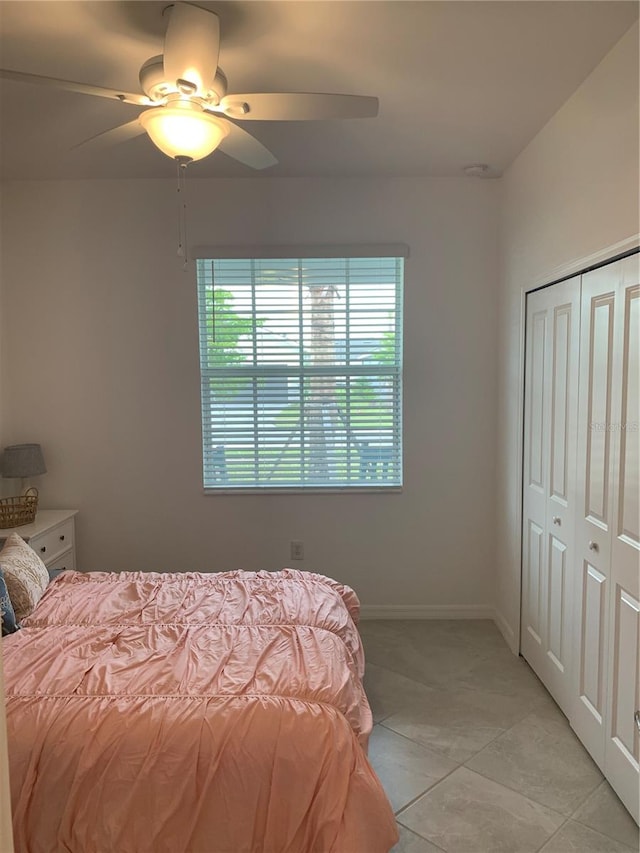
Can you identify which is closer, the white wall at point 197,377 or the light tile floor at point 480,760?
the light tile floor at point 480,760

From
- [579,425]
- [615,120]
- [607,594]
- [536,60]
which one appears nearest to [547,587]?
[607,594]

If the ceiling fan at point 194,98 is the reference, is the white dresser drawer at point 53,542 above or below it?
below

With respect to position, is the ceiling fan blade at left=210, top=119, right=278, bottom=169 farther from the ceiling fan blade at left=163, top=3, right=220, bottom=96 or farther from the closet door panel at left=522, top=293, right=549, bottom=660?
the closet door panel at left=522, top=293, right=549, bottom=660

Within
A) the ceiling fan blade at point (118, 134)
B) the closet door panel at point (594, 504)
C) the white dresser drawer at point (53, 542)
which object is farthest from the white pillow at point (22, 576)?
the closet door panel at point (594, 504)

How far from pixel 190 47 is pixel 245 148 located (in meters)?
0.42

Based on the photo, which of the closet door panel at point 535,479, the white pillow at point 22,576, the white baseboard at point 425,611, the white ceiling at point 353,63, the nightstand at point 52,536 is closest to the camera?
the white ceiling at point 353,63

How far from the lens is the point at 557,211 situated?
9.27ft

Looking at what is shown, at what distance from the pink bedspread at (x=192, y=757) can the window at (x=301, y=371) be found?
188 centimetres

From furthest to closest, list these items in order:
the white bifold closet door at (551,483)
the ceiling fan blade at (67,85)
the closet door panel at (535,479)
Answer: the closet door panel at (535,479) → the white bifold closet door at (551,483) → the ceiling fan blade at (67,85)

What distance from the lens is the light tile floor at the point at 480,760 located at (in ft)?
6.86

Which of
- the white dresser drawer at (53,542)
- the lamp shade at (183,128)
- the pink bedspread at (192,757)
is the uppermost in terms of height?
the lamp shade at (183,128)

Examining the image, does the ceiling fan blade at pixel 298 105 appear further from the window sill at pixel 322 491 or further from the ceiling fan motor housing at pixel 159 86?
the window sill at pixel 322 491

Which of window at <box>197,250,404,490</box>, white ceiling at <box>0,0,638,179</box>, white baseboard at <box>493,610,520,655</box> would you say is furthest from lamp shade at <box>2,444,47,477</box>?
white baseboard at <box>493,610,520,655</box>

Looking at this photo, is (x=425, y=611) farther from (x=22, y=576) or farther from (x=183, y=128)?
Answer: (x=183, y=128)
